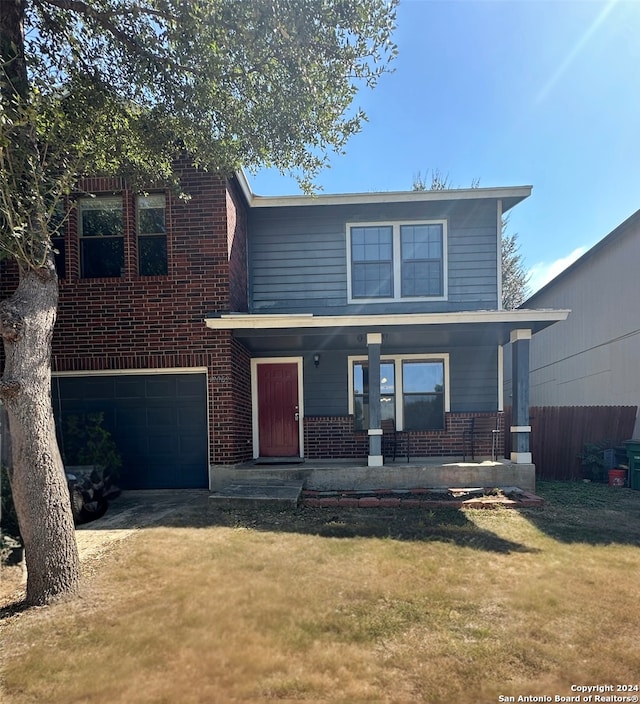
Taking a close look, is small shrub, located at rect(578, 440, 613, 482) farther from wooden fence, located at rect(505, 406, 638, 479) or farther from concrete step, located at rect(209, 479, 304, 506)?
concrete step, located at rect(209, 479, 304, 506)

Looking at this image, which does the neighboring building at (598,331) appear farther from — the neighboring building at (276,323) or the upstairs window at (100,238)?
the upstairs window at (100,238)

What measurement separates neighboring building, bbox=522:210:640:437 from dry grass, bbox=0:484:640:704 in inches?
245

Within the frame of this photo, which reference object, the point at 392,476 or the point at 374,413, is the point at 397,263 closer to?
the point at 374,413

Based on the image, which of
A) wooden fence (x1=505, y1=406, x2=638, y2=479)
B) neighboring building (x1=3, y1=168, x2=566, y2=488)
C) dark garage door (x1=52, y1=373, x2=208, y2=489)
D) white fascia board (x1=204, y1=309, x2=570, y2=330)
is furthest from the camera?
wooden fence (x1=505, y1=406, x2=638, y2=479)

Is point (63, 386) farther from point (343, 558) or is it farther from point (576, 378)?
point (576, 378)

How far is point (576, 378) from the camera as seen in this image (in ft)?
39.8

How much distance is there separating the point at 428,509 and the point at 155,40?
270 inches

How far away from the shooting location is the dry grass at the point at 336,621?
2480mm

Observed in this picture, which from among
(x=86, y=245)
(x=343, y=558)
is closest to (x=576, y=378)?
(x=343, y=558)

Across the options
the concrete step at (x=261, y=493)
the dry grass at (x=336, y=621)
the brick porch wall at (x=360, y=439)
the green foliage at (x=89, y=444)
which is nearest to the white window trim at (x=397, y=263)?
the brick porch wall at (x=360, y=439)

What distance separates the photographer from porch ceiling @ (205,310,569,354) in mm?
7047

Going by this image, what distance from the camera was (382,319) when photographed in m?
7.10

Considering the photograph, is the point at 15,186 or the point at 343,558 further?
the point at 343,558

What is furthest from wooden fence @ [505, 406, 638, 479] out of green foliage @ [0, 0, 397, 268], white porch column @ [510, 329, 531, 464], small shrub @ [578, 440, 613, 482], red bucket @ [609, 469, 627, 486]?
green foliage @ [0, 0, 397, 268]
